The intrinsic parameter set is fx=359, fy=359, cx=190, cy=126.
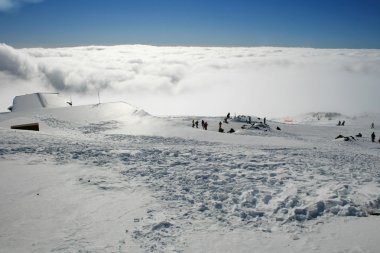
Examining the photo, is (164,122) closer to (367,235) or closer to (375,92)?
(367,235)

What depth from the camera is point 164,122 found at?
32.7 metres

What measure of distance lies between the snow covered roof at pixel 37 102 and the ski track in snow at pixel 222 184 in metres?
36.3

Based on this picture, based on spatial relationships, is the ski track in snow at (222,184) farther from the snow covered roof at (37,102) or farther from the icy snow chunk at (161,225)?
the snow covered roof at (37,102)

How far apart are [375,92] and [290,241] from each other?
215m

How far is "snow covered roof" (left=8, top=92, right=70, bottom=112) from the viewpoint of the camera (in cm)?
5228

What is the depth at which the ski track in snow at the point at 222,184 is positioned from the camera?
9.12m

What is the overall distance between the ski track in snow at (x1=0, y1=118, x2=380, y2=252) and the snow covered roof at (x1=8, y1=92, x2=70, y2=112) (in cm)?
3628

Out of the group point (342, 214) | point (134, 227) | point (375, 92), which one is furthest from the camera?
point (375, 92)

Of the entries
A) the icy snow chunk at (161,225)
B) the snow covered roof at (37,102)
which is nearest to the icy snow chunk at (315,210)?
the icy snow chunk at (161,225)

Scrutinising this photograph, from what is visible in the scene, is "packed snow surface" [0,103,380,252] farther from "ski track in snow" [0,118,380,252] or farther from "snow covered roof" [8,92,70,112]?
"snow covered roof" [8,92,70,112]

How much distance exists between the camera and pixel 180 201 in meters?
10.5

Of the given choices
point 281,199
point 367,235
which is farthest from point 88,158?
point 367,235

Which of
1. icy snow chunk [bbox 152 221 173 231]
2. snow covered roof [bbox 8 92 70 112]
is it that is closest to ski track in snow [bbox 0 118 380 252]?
icy snow chunk [bbox 152 221 173 231]

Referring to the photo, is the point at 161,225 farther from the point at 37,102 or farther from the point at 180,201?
the point at 37,102
